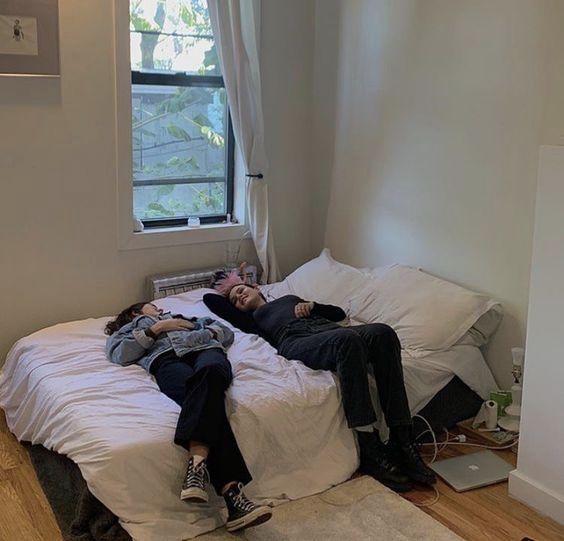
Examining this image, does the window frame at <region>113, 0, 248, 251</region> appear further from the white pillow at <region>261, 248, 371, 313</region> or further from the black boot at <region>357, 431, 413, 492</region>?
the black boot at <region>357, 431, 413, 492</region>

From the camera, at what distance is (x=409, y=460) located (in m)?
2.87

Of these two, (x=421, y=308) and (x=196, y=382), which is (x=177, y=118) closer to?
(x=421, y=308)

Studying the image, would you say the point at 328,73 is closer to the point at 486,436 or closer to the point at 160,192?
the point at 160,192

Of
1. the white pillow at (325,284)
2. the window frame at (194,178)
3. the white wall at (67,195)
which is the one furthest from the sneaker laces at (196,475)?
the window frame at (194,178)

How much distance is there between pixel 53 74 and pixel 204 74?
0.89 meters

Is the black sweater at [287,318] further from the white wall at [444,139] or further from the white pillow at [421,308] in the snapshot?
the white wall at [444,139]

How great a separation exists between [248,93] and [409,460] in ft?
6.97

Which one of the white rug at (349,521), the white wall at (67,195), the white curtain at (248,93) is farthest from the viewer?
the white curtain at (248,93)

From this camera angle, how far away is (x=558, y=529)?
8.41 ft

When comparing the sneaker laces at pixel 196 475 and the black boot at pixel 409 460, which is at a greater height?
the sneaker laces at pixel 196 475

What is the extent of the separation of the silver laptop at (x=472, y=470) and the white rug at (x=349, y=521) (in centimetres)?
Result: 26

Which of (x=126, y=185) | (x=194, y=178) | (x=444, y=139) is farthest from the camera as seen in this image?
(x=194, y=178)

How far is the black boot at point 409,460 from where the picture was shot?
283 cm

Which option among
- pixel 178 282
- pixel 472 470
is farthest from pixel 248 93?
pixel 472 470
